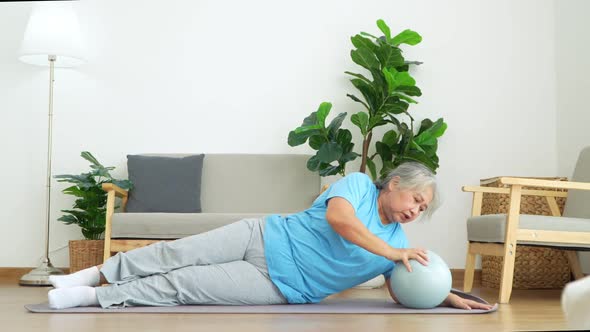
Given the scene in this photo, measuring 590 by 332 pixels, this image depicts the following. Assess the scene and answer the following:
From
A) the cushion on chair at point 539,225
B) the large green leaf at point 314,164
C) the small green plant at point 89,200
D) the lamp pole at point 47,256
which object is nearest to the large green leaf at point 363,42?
the large green leaf at point 314,164

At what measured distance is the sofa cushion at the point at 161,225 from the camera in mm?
4297

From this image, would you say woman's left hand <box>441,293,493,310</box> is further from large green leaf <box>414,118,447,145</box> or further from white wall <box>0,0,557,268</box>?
white wall <box>0,0,557,268</box>

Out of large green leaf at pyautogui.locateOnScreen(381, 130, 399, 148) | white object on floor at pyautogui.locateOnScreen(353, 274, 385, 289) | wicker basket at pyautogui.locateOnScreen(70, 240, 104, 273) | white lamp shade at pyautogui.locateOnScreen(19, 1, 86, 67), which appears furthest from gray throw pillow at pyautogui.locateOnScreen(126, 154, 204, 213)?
large green leaf at pyautogui.locateOnScreen(381, 130, 399, 148)

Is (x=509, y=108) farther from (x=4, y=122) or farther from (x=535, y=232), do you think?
(x=4, y=122)

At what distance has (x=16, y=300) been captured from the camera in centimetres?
362

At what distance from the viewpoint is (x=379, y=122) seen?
16.4ft

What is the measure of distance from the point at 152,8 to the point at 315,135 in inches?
62.1

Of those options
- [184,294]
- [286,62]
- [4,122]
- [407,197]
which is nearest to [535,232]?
[407,197]

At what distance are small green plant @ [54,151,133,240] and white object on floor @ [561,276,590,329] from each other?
174 inches

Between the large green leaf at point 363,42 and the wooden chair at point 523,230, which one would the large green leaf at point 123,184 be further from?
the wooden chair at point 523,230

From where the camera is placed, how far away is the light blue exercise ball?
2.83 meters

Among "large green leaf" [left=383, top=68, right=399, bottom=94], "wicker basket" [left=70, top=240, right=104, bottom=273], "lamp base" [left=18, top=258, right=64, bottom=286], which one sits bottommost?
"lamp base" [left=18, top=258, right=64, bottom=286]

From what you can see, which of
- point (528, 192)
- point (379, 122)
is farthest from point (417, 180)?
point (379, 122)

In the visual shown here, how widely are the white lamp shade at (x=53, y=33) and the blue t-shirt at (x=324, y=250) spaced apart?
99.5 inches
